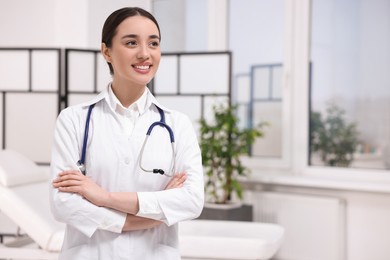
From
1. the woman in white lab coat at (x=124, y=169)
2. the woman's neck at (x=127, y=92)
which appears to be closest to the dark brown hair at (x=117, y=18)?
the woman in white lab coat at (x=124, y=169)

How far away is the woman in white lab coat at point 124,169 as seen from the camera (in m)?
1.37

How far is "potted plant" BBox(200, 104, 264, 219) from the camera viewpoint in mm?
4168

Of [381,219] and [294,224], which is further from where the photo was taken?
[294,224]

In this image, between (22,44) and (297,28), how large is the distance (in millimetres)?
2169

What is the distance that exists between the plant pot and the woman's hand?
2.78 m

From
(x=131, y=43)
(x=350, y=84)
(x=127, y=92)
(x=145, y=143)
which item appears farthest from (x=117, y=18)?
(x=350, y=84)

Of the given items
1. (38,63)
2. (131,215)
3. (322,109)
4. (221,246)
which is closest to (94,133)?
(131,215)

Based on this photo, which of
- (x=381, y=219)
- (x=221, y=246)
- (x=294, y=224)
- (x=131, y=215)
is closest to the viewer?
(x=131, y=215)

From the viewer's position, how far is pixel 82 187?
136 centimetres

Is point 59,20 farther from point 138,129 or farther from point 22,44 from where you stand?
point 138,129

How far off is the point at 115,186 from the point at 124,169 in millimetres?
50

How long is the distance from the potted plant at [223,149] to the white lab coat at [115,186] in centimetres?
269

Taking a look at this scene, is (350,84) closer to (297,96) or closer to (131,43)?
(297,96)

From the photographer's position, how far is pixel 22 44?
4.66 m
